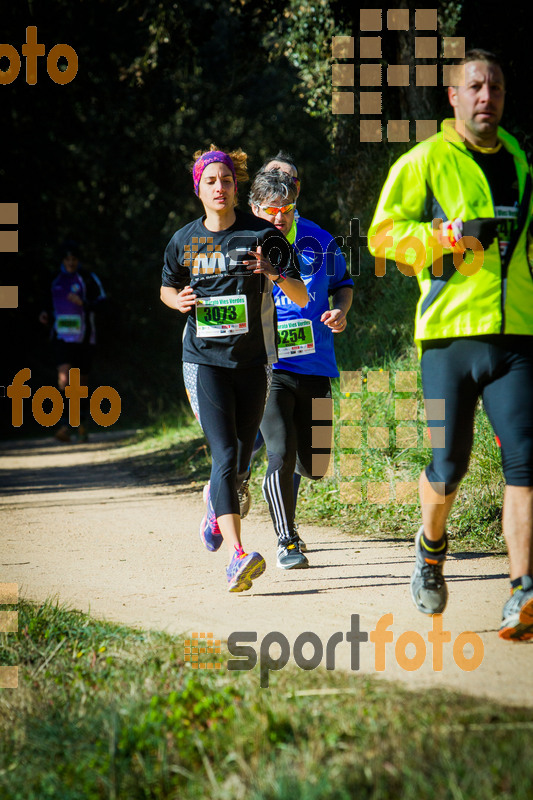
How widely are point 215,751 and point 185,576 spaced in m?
2.70

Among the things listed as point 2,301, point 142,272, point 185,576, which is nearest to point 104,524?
point 185,576

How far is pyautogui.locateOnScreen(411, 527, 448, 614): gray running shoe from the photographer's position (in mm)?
3943

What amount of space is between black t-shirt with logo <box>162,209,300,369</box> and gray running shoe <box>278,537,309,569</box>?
1.15 metres

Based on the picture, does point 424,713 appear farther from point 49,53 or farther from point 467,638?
point 49,53

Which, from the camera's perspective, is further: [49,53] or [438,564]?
[49,53]

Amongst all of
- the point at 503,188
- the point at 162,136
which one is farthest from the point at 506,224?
the point at 162,136

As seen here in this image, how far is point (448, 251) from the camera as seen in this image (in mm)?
3695

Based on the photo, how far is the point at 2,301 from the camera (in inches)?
685

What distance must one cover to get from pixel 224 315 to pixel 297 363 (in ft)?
2.63
